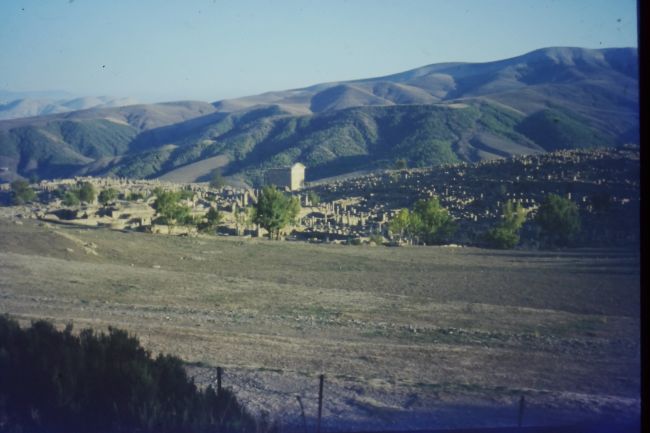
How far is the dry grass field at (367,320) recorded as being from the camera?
788cm

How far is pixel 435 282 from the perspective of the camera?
65.1ft

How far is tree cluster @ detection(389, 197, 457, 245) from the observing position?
33.8 metres

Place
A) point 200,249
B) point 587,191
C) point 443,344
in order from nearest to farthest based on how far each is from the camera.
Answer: point 443,344 → point 200,249 → point 587,191

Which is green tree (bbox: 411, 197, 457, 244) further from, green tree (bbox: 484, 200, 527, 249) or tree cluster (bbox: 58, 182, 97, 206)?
tree cluster (bbox: 58, 182, 97, 206)

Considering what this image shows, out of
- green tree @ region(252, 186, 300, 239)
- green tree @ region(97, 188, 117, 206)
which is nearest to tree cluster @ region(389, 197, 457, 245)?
green tree @ region(252, 186, 300, 239)

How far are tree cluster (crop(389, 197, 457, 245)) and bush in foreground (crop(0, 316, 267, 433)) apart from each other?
27.5 m

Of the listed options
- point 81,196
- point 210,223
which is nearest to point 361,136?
point 81,196

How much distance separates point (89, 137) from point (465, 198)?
106 m

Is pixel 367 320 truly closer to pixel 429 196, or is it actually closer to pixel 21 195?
pixel 429 196

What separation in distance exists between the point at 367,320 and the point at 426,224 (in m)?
21.0

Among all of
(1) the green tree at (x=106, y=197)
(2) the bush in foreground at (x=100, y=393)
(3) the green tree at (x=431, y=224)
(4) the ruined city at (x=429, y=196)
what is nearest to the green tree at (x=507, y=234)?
(4) the ruined city at (x=429, y=196)

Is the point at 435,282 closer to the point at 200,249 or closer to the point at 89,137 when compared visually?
the point at 200,249

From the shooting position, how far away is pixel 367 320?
13.6m

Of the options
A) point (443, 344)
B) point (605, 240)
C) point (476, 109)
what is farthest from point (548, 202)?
point (476, 109)
